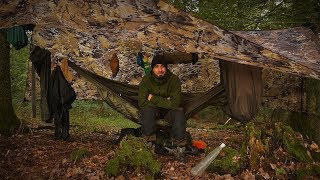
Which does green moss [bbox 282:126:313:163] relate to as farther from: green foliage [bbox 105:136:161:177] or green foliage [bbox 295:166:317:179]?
green foliage [bbox 105:136:161:177]

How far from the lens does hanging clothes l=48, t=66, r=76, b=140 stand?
16.2 feet

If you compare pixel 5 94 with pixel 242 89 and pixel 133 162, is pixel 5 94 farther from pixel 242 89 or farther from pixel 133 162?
pixel 242 89

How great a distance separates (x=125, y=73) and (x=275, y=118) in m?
3.53

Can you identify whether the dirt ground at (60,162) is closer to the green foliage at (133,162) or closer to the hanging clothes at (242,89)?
the green foliage at (133,162)

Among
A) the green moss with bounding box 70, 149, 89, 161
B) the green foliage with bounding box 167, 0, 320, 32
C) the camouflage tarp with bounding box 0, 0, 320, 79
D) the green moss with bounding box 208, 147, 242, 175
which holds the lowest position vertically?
the green moss with bounding box 208, 147, 242, 175

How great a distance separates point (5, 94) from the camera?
5.03m

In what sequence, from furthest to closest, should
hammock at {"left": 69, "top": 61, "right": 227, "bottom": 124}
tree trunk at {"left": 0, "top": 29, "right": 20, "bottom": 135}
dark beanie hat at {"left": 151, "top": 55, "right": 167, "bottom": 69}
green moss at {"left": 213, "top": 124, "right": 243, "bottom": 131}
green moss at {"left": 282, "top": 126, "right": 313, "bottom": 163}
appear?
green moss at {"left": 213, "top": 124, "right": 243, "bottom": 131}
dark beanie hat at {"left": 151, "top": 55, "right": 167, "bottom": 69}
tree trunk at {"left": 0, "top": 29, "right": 20, "bottom": 135}
hammock at {"left": 69, "top": 61, "right": 227, "bottom": 124}
green moss at {"left": 282, "top": 126, "right": 313, "bottom": 163}

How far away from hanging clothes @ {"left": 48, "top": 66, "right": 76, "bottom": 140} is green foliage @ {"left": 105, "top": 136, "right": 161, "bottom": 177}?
1.67 metres

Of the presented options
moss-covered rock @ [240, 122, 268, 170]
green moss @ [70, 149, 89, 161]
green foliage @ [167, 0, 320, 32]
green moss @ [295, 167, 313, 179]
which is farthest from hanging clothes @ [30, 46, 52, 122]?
green moss @ [295, 167, 313, 179]

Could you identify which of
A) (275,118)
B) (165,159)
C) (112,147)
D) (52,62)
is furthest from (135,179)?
(275,118)

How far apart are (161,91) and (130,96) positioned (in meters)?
0.66

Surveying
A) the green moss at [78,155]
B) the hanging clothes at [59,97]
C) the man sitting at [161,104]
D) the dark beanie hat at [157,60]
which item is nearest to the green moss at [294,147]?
the man sitting at [161,104]

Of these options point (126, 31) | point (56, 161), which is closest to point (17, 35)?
point (126, 31)

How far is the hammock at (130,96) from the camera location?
192 inches
